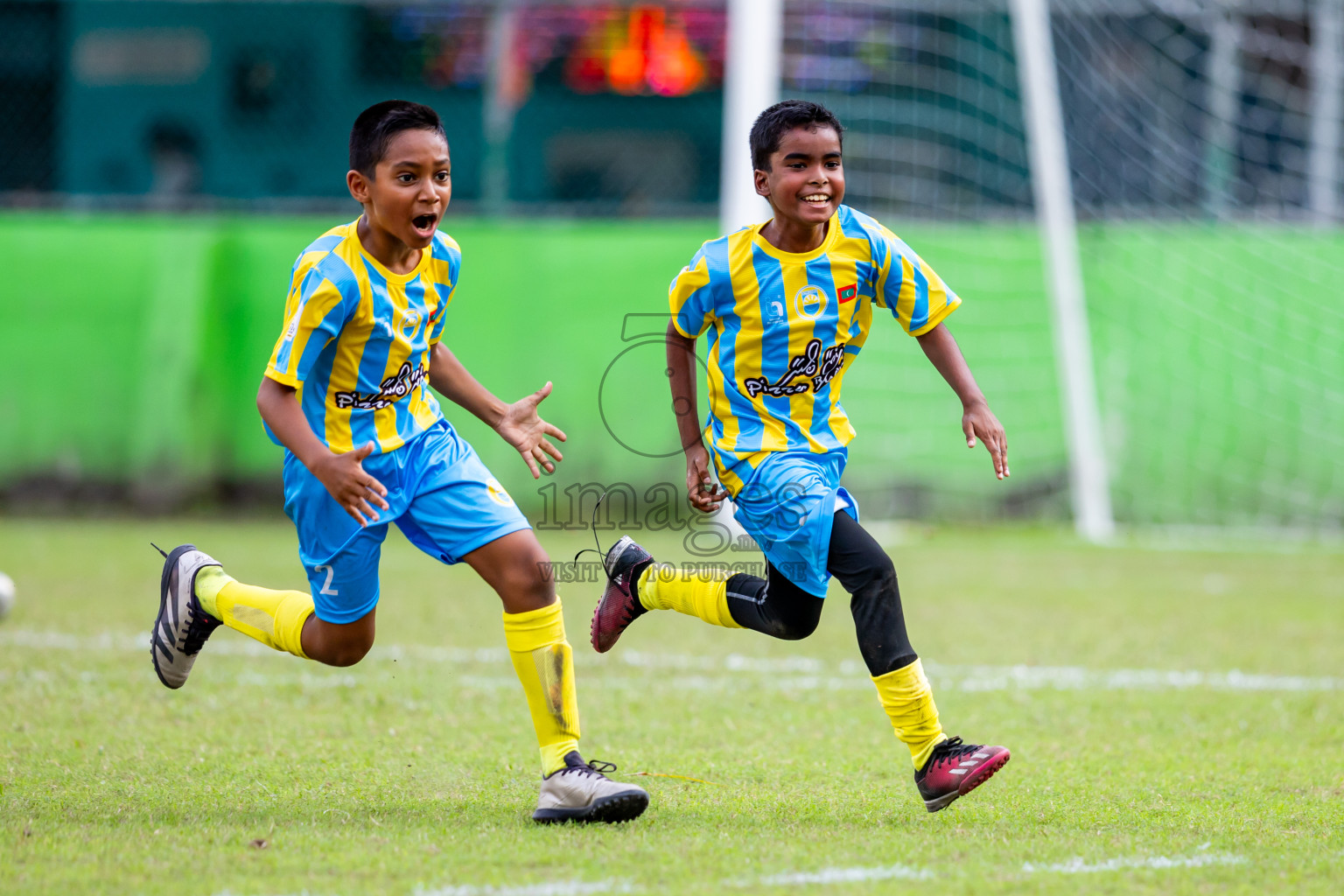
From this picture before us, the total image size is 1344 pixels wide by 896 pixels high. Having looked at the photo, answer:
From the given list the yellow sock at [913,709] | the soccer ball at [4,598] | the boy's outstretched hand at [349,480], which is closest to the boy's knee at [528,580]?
the boy's outstretched hand at [349,480]

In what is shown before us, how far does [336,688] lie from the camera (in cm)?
521

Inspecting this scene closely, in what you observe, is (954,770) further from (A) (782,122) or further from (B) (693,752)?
(A) (782,122)

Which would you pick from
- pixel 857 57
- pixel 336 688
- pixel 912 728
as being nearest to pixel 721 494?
pixel 912 728

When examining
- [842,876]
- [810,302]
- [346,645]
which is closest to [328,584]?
[346,645]

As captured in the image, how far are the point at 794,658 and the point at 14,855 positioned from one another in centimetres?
349

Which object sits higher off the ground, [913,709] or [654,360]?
[913,709]

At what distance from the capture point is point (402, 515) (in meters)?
3.73

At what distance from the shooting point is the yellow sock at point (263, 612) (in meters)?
4.03

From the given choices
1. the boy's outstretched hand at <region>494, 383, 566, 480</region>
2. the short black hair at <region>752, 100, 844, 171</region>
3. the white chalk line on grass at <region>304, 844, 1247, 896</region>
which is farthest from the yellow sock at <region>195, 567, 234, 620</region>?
the short black hair at <region>752, 100, 844, 171</region>

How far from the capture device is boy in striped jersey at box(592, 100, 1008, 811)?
3.85 metres

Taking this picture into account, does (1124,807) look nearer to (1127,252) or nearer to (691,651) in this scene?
(691,651)

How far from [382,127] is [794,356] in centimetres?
126

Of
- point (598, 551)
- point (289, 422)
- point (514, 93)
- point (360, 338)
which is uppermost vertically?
point (514, 93)

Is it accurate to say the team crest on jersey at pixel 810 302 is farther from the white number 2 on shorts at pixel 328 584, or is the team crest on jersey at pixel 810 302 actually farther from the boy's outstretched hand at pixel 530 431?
the white number 2 on shorts at pixel 328 584
